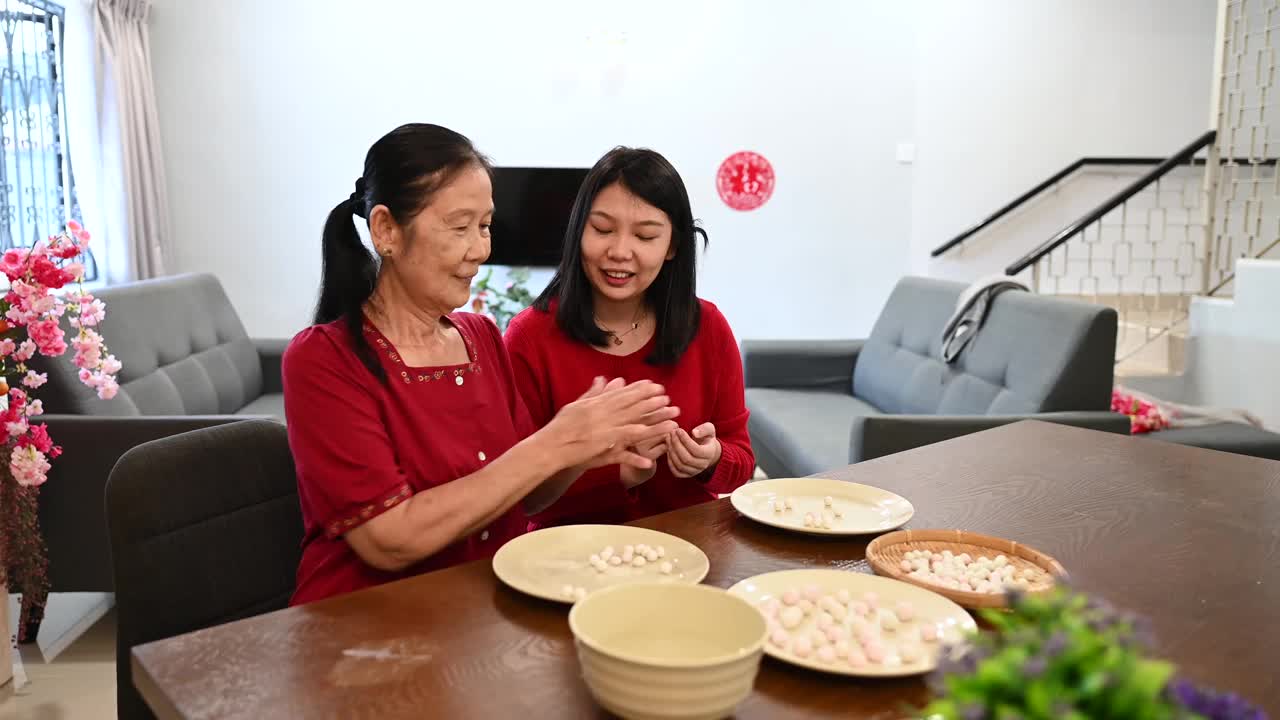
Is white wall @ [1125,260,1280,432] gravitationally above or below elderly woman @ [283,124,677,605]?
below

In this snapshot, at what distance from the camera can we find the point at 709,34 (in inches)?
240

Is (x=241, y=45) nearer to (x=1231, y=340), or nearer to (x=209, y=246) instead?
(x=209, y=246)

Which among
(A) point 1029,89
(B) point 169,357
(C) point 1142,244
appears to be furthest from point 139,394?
(C) point 1142,244

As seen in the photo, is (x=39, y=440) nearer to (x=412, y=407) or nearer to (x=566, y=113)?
(x=412, y=407)

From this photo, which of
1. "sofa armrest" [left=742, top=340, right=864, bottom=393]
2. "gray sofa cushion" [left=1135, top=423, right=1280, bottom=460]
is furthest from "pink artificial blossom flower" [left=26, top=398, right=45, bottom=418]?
"gray sofa cushion" [left=1135, top=423, right=1280, bottom=460]

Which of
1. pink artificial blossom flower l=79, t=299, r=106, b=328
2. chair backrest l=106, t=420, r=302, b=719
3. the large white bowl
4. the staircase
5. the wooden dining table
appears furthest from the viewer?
the staircase

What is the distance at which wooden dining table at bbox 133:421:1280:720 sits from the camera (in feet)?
2.90

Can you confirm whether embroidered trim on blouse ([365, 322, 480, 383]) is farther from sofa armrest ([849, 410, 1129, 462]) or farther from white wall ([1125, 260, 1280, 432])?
white wall ([1125, 260, 1280, 432])

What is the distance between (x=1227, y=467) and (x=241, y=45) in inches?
222

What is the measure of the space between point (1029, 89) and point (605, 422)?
591 centimetres

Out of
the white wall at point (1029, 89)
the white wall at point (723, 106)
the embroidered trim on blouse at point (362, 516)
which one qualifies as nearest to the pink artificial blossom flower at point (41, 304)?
the embroidered trim on blouse at point (362, 516)

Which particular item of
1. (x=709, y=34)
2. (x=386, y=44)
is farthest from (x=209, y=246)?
(x=709, y=34)

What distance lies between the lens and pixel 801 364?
186 inches

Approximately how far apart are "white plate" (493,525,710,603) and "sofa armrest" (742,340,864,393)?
3.42 m
